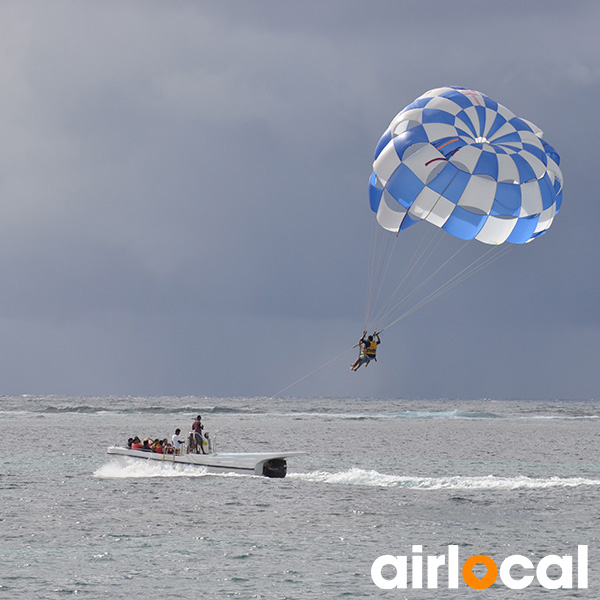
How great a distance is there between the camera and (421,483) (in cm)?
2883

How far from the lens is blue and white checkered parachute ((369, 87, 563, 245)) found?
24.0 meters

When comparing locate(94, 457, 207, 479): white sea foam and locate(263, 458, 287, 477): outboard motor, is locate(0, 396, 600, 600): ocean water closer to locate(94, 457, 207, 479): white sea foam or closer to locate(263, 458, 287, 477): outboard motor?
locate(94, 457, 207, 479): white sea foam

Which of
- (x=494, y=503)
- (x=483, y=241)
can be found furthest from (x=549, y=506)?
(x=483, y=241)

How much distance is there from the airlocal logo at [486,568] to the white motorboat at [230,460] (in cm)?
999

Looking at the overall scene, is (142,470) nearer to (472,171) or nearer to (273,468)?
(273,468)

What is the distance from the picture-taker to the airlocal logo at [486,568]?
15.5m

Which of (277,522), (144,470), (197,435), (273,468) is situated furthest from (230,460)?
(277,522)

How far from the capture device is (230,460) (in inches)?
1113

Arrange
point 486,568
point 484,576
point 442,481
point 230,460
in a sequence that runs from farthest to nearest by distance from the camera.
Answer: point 442,481 → point 230,460 → point 486,568 → point 484,576

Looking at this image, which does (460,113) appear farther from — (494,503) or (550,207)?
(494,503)

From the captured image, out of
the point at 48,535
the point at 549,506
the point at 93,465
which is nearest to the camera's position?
the point at 48,535

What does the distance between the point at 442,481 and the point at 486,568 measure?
41.8 ft

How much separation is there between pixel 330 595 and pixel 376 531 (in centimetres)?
570

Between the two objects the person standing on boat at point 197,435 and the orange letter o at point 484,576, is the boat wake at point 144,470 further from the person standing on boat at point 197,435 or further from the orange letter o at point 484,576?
the orange letter o at point 484,576
